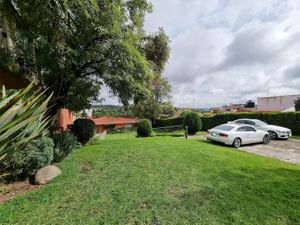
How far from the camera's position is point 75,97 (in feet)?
45.6

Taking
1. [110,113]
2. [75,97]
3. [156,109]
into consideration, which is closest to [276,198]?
[75,97]

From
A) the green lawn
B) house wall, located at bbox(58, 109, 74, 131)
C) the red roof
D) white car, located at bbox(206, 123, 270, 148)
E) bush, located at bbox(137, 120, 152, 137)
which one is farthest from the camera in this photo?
the red roof

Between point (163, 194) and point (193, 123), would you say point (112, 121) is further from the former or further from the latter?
point (163, 194)

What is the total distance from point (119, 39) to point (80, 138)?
653 cm

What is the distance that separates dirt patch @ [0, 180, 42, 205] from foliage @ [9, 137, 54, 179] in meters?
0.32

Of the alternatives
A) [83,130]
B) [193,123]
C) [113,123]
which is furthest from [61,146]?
[113,123]

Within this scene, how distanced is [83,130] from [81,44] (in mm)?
5124

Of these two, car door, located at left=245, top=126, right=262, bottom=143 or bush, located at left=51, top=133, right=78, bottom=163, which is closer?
bush, located at left=51, top=133, right=78, bottom=163

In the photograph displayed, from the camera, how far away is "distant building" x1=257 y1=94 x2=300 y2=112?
4272 cm

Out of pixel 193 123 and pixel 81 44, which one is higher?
pixel 81 44

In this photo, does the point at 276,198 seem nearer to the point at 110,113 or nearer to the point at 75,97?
the point at 75,97

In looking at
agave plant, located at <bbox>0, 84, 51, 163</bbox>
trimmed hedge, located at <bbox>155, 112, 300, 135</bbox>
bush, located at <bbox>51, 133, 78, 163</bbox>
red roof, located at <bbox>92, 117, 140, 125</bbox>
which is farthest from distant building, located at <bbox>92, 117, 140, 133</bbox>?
agave plant, located at <bbox>0, 84, 51, 163</bbox>

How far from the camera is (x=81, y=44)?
389 inches

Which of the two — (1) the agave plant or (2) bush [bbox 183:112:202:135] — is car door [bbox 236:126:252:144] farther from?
(1) the agave plant
